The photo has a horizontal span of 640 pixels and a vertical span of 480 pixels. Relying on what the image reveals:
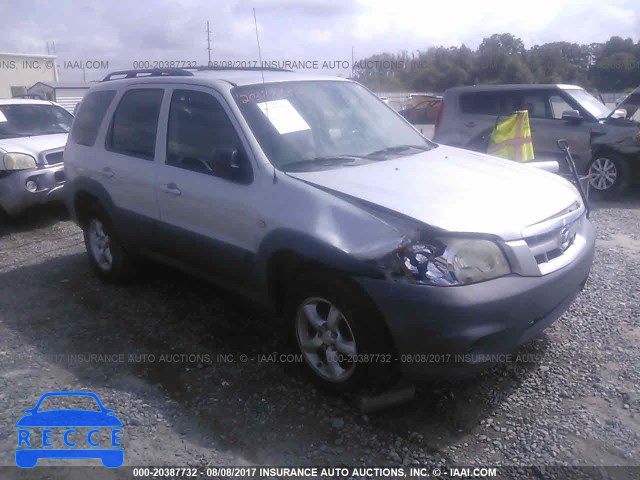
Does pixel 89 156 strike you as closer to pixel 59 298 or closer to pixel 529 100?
pixel 59 298

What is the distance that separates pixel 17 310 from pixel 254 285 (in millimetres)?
2460

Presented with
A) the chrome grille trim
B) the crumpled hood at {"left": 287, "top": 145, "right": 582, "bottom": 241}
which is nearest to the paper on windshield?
the crumpled hood at {"left": 287, "top": 145, "right": 582, "bottom": 241}

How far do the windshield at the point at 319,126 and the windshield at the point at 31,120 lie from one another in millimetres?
5630

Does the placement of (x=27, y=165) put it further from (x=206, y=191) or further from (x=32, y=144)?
(x=206, y=191)

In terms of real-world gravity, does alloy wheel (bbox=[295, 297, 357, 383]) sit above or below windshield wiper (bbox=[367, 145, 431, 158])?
below

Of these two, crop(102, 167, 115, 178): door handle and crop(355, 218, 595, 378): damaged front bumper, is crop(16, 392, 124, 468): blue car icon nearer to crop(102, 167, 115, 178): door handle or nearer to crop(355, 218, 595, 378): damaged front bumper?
crop(355, 218, 595, 378): damaged front bumper

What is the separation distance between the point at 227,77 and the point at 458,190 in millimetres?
1915

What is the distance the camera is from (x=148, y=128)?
14.9ft

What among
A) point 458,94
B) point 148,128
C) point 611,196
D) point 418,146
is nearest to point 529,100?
point 458,94

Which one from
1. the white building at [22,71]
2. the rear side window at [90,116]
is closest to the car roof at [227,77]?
the rear side window at [90,116]

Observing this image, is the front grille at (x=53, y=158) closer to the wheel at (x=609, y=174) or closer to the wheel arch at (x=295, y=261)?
the wheel arch at (x=295, y=261)

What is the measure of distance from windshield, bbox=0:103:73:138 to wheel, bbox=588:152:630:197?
26.5 feet

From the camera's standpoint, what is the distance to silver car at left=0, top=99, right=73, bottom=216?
7.20m

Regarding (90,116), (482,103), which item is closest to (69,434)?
(90,116)
